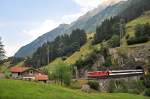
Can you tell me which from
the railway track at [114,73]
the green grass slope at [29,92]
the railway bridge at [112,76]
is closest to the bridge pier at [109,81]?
the railway bridge at [112,76]

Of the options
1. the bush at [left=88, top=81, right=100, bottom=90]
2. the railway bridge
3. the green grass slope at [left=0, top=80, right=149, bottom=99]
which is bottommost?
the green grass slope at [left=0, top=80, right=149, bottom=99]

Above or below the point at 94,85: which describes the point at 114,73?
above

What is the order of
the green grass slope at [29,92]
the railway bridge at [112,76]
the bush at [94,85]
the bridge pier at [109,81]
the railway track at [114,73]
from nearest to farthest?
the green grass slope at [29,92] < the bush at [94,85] < the bridge pier at [109,81] < the railway bridge at [112,76] < the railway track at [114,73]

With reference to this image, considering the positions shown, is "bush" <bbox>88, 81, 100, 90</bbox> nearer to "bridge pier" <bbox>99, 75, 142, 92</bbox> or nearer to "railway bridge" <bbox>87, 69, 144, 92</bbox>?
"bridge pier" <bbox>99, 75, 142, 92</bbox>

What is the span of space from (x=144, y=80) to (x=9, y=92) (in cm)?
6695

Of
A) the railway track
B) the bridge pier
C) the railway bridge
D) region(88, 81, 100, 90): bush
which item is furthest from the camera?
the railway track

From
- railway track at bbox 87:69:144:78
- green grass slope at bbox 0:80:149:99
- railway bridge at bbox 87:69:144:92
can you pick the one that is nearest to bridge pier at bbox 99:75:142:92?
railway bridge at bbox 87:69:144:92

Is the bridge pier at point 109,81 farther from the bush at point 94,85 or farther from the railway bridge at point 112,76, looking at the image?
the bush at point 94,85

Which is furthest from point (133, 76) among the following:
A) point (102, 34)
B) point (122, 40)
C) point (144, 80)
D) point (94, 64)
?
point (102, 34)

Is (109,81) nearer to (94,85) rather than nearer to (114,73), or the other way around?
(114,73)

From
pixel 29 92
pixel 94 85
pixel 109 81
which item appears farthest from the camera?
pixel 109 81

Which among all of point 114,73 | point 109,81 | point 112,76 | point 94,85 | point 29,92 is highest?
point 114,73

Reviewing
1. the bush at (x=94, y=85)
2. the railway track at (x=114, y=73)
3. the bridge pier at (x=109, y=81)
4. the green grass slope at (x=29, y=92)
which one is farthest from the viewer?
the railway track at (x=114, y=73)

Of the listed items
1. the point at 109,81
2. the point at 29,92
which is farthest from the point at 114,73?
the point at 29,92
